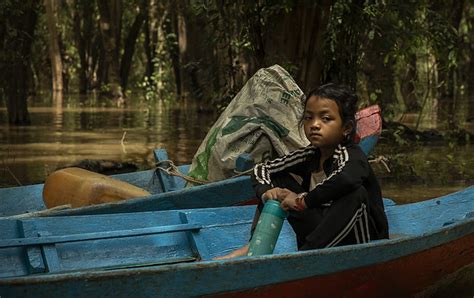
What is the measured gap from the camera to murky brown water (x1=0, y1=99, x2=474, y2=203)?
9.99 metres

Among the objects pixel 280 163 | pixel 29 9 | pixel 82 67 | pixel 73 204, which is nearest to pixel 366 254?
pixel 280 163

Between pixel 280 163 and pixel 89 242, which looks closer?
pixel 280 163

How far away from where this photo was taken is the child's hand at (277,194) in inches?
177

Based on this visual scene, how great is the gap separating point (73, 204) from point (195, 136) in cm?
878

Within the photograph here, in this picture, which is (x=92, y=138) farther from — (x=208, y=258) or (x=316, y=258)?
(x=316, y=258)

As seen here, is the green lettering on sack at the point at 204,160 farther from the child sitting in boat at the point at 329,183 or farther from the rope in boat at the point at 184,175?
the child sitting in boat at the point at 329,183

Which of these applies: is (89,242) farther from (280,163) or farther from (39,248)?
(280,163)

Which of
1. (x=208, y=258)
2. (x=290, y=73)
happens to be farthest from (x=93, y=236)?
(x=290, y=73)

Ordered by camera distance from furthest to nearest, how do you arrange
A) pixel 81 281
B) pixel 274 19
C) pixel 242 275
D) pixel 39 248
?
1. pixel 274 19
2. pixel 39 248
3. pixel 242 275
4. pixel 81 281

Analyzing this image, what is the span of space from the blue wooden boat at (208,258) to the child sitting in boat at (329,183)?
0.13 meters

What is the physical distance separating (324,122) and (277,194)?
1.25 ft

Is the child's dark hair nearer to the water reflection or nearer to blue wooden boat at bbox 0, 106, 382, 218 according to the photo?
blue wooden boat at bbox 0, 106, 382, 218

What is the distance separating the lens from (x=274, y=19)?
995 cm

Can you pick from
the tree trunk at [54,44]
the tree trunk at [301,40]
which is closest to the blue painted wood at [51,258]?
the tree trunk at [301,40]
